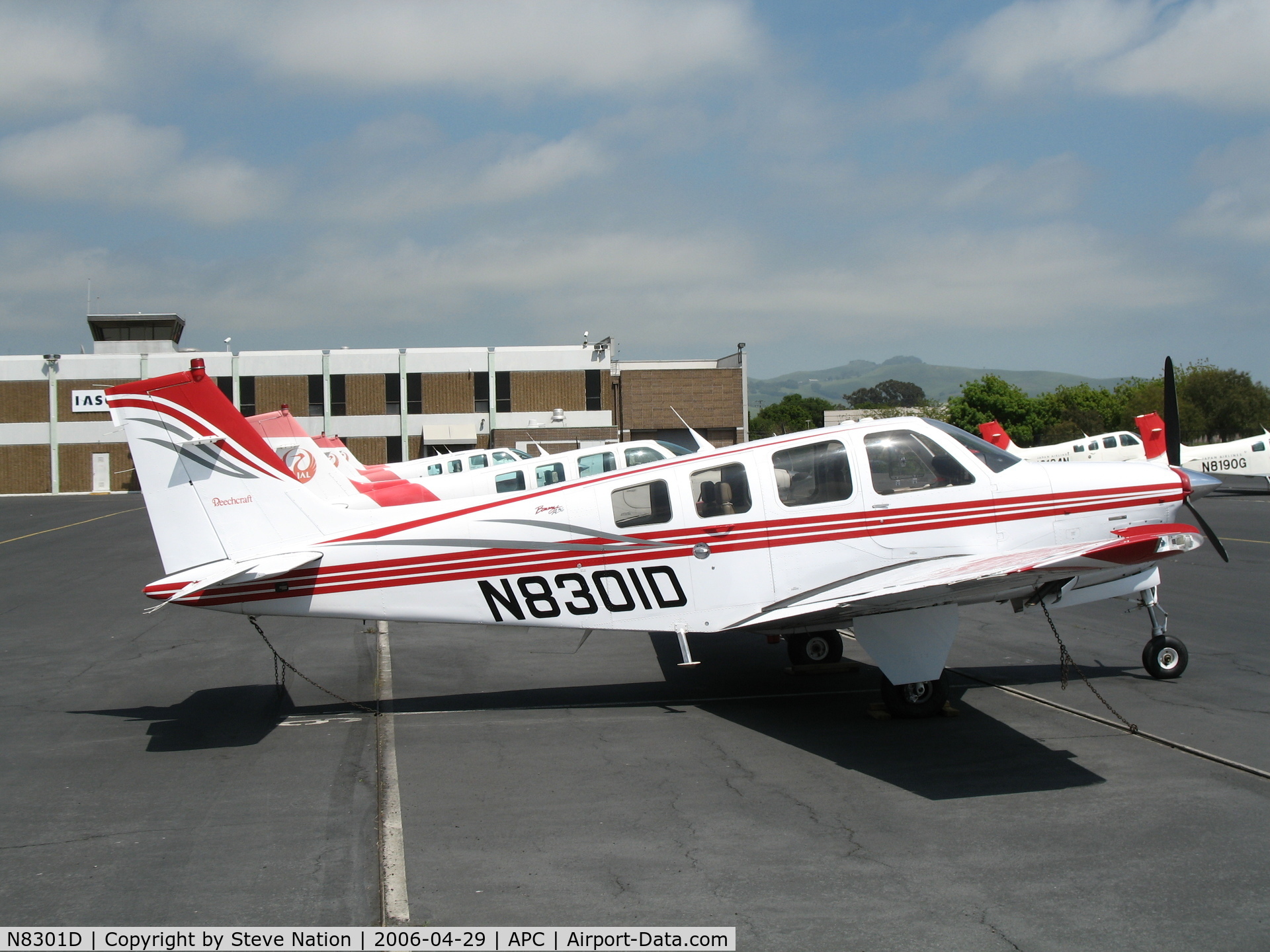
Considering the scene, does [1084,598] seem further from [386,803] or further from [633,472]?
[386,803]

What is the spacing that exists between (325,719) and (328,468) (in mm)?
12044

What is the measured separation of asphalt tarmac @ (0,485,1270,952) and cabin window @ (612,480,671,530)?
1.71 m

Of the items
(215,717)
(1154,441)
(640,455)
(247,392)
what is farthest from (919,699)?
(247,392)

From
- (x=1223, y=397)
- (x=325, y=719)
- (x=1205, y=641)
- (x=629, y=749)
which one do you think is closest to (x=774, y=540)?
(x=629, y=749)

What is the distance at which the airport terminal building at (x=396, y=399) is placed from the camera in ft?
178

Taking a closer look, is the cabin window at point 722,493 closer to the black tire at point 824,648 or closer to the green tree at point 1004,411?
the black tire at point 824,648

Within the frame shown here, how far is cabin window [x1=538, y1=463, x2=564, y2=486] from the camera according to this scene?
1599cm

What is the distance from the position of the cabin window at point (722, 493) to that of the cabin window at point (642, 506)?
0.87 feet

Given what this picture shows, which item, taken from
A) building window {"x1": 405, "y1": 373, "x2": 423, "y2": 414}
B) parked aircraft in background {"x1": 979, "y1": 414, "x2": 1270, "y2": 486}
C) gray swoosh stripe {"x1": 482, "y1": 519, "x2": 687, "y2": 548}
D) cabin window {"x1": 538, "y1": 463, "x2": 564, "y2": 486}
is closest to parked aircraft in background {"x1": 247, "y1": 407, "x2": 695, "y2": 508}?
cabin window {"x1": 538, "y1": 463, "x2": 564, "y2": 486}

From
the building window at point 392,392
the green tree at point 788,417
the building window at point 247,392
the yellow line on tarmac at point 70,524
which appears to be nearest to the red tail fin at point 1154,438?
the yellow line on tarmac at point 70,524

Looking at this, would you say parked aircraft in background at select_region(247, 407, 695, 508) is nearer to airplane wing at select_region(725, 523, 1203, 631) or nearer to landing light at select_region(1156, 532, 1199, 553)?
airplane wing at select_region(725, 523, 1203, 631)

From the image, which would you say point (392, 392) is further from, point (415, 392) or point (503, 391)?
point (503, 391)

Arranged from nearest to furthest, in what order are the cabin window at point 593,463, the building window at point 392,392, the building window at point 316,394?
the cabin window at point 593,463
the building window at point 316,394
the building window at point 392,392

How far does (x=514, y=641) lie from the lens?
1127 cm
